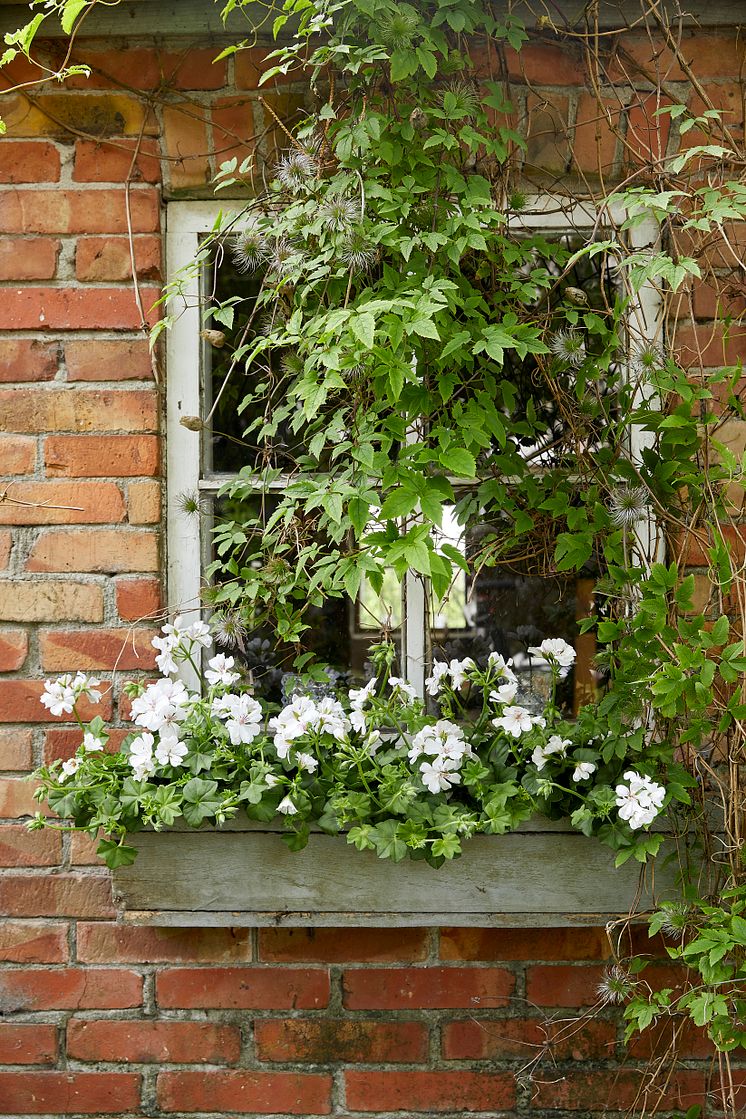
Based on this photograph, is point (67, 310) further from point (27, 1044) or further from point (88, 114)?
point (27, 1044)

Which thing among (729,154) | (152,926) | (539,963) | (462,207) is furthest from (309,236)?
(539,963)

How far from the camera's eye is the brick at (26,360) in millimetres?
1799

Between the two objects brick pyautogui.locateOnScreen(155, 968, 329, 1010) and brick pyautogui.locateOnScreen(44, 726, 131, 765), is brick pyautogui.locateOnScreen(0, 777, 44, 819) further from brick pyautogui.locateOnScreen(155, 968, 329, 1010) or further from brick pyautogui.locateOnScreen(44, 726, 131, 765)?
brick pyautogui.locateOnScreen(155, 968, 329, 1010)

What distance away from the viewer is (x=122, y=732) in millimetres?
1779

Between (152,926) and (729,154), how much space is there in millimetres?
1701

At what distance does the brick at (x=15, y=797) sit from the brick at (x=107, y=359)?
31.1 inches

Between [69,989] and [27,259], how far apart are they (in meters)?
1.41

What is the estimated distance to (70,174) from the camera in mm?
1803

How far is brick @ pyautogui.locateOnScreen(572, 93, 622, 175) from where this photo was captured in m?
1.79

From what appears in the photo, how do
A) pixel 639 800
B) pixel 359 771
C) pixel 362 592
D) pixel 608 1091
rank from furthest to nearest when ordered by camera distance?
pixel 362 592, pixel 608 1091, pixel 359 771, pixel 639 800

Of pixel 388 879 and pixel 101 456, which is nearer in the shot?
pixel 388 879

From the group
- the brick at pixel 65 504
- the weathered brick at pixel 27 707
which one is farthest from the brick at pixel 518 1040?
the brick at pixel 65 504

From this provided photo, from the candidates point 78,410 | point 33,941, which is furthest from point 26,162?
point 33,941

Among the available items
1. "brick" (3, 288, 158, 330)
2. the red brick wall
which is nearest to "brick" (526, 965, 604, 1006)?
the red brick wall
